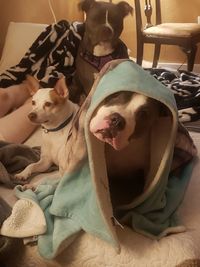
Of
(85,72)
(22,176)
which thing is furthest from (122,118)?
(85,72)

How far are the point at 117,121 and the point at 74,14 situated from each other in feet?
8.49

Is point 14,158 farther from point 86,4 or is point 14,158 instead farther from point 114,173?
point 86,4

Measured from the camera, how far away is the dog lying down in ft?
2.37

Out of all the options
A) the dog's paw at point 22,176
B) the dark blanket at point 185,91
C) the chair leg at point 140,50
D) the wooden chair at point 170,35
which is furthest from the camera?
the chair leg at point 140,50

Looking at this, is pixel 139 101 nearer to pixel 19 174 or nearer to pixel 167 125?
pixel 167 125

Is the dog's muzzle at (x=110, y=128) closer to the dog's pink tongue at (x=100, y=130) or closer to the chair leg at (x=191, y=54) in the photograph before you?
the dog's pink tongue at (x=100, y=130)

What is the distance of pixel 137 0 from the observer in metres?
3.12

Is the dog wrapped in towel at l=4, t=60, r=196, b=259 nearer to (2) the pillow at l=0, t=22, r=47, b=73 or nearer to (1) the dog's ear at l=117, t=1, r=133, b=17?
(2) the pillow at l=0, t=22, r=47, b=73

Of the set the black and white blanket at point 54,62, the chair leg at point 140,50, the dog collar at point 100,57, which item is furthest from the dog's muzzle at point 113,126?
the chair leg at point 140,50

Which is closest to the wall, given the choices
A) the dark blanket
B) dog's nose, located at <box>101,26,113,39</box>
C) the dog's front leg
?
dog's nose, located at <box>101,26,113,39</box>

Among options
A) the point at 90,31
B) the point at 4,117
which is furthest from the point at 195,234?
the point at 90,31

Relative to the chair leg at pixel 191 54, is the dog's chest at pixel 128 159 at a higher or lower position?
higher

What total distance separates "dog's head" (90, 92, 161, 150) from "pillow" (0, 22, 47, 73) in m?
1.26

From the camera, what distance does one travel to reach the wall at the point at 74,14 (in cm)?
227
